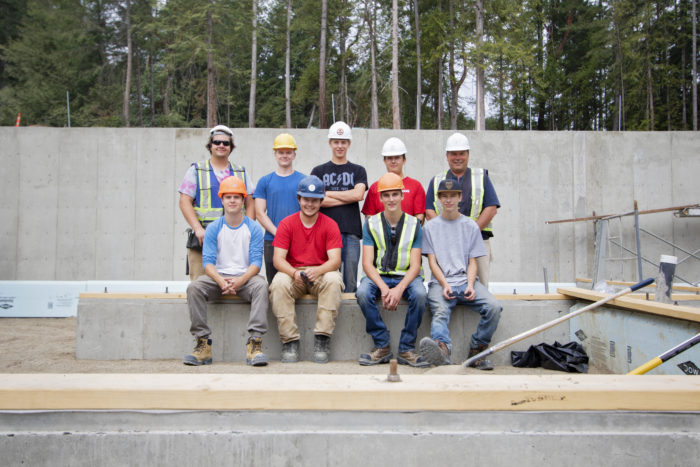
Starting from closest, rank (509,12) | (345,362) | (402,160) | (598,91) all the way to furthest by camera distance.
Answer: (345,362) → (402,160) → (509,12) → (598,91)

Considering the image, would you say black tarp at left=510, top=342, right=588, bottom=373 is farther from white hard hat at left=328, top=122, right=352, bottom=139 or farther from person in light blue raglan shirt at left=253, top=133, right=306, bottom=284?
white hard hat at left=328, top=122, right=352, bottom=139

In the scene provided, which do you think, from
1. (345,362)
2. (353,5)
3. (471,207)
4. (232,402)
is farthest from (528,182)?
(353,5)

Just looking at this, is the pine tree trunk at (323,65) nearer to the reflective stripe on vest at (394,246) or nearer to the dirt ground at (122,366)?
the dirt ground at (122,366)

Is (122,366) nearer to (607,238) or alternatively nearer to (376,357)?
(376,357)

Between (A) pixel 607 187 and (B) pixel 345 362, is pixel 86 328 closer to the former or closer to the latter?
(B) pixel 345 362

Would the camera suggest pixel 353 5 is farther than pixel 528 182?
Yes

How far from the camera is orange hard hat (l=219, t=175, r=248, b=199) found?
4.54 metres

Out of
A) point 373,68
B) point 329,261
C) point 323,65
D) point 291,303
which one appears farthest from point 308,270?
point 373,68

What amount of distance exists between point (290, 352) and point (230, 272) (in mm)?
824

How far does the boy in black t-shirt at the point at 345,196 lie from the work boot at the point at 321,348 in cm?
71

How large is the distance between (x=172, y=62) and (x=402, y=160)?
24395mm

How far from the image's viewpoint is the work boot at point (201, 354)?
4.39 metres

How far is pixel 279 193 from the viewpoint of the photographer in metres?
5.04

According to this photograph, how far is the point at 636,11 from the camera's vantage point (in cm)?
2609
